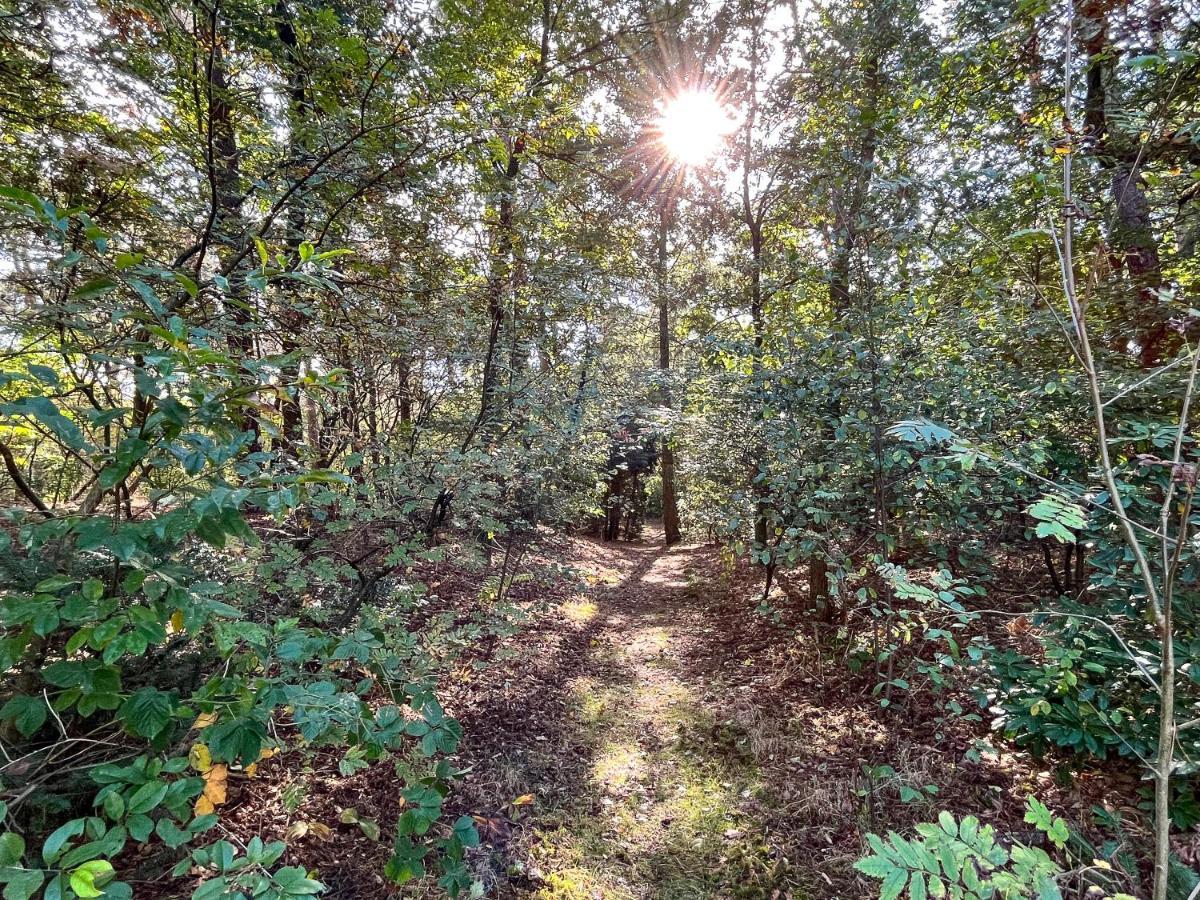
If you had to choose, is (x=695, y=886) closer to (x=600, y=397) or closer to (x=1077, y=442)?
(x=1077, y=442)

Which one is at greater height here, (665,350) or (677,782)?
(665,350)

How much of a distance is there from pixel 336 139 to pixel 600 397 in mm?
3596

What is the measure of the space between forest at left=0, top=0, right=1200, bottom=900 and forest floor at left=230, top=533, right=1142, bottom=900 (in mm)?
26

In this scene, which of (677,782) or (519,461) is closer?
(677,782)

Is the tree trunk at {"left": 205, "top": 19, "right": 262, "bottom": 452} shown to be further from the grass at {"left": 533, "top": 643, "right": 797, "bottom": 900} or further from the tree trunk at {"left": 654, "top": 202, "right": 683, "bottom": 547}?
the tree trunk at {"left": 654, "top": 202, "right": 683, "bottom": 547}

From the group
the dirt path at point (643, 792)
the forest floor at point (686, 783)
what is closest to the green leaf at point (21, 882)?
the forest floor at point (686, 783)

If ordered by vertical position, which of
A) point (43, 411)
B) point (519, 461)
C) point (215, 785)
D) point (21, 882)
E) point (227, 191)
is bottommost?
point (215, 785)

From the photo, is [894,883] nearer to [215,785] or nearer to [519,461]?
[215,785]

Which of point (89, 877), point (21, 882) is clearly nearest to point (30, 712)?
point (21, 882)

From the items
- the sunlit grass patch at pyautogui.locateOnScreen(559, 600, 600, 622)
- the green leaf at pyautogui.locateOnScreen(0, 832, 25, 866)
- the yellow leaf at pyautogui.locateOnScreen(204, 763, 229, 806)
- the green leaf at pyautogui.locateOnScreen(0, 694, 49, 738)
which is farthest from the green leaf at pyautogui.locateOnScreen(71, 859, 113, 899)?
the sunlit grass patch at pyautogui.locateOnScreen(559, 600, 600, 622)

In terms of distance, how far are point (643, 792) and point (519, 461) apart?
7.89 feet

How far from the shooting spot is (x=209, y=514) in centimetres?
105

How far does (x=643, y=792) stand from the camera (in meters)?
2.99

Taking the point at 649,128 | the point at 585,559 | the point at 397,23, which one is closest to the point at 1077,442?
the point at 397,23
